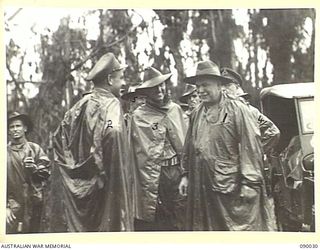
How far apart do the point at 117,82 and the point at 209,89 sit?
1.38 feet

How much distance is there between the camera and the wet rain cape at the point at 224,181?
2203 mm

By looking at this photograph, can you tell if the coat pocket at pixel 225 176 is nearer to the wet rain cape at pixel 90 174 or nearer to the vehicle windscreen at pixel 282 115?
the vehicle windscreen at pixel 282 115

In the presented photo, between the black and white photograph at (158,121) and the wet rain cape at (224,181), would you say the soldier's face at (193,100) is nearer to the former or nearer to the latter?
the black and white photograph at (158,121)

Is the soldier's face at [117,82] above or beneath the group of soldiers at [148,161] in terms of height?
above

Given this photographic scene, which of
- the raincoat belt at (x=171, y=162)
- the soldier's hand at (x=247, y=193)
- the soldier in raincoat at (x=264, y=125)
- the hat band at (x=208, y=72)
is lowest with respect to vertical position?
the soldier's hand at (x=247, y=193)

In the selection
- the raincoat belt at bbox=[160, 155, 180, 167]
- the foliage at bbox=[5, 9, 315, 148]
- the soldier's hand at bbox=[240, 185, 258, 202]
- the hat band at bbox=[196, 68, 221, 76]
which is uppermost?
the foliage at bbox=[5, 9, 315, 148]

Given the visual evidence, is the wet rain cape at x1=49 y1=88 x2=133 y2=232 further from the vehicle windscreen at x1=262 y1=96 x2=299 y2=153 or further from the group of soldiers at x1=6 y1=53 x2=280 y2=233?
the vehicle windscreen at x1=262 y1=96 x2=299 y2=153

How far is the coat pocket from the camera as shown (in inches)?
86.7

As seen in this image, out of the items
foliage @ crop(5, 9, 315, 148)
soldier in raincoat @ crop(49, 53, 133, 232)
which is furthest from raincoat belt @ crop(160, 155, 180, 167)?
foliage @ crop(5, 9, 315, 148)

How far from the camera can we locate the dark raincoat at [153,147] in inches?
87.0

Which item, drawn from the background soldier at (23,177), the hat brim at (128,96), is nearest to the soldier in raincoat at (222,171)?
the hat brim at (128,96)

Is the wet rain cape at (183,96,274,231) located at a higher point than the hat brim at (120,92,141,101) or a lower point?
lower

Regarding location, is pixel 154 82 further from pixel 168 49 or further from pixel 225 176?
pixel 225 176

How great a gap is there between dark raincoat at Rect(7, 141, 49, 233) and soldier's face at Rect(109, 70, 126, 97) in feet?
1.40
